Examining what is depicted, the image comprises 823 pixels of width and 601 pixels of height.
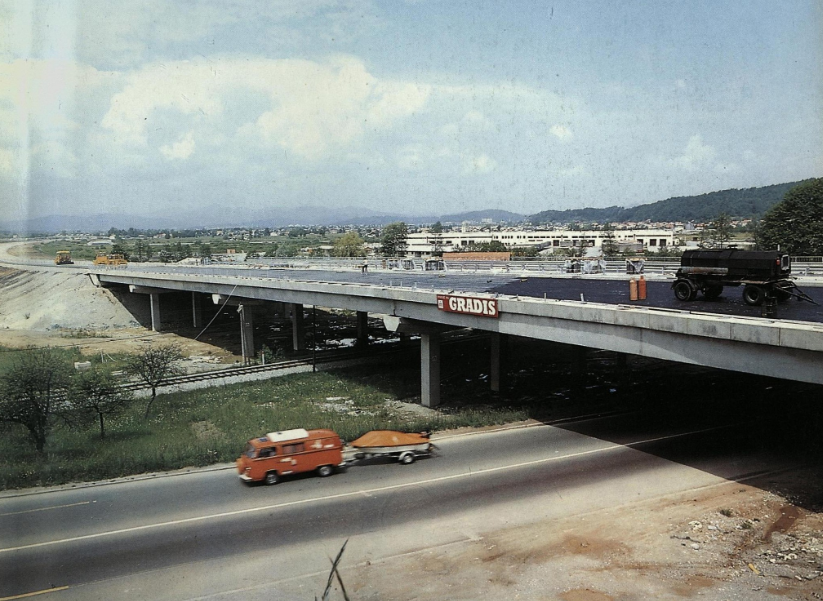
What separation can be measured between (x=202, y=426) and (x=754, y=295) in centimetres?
2616

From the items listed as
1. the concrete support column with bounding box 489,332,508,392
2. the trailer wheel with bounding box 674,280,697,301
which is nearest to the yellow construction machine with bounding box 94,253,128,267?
the concrete support column with bounding box 489,332,508,392

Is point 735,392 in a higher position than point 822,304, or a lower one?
lower

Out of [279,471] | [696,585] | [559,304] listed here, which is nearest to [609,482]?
[696,585]

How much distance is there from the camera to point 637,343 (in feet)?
71.9

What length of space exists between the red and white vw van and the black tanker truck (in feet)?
54.7

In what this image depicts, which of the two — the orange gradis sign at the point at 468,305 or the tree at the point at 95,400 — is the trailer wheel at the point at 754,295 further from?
the tree at the point at 95,400

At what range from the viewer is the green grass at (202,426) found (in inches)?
883

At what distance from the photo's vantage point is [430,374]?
33.5 m

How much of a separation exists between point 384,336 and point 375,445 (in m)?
37.9

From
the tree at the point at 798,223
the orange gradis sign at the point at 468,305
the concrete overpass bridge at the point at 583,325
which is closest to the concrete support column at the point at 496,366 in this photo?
the concrete overpass bridge at the point at 583,325

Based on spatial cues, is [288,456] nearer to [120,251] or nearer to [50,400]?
[50,400]

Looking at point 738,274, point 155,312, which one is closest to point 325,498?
point 738,274

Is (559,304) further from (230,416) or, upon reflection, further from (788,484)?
(230,416)

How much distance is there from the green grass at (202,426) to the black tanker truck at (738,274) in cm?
1002
